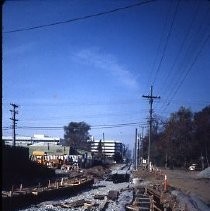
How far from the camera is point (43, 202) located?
2430 cm

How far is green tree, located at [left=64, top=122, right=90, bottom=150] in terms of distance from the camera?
141m

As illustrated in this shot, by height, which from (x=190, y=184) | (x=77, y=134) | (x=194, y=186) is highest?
(x=77, y=134)

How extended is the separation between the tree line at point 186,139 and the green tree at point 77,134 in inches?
2713

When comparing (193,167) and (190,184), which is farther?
(193,167)

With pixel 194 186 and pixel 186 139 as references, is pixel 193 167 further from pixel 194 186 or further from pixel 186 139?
pixel 194 186

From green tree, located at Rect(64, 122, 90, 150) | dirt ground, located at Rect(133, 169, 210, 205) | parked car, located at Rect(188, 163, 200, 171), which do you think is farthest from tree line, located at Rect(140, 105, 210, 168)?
green tree, located at Rect(64, 122, 90, 150)

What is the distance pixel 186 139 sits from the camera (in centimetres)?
6812

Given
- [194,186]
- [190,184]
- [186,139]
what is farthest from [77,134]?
[194,186]

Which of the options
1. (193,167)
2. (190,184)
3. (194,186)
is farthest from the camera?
(193,167)

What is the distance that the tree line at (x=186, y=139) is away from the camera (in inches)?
2581

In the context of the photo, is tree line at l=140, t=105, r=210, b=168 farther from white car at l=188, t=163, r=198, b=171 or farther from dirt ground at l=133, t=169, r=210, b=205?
dirt ground at l=133, t=169, r=210, b=205

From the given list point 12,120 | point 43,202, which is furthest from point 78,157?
point 43,202

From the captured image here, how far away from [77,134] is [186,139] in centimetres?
8018

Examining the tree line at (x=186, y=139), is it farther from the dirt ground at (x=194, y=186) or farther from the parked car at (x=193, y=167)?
the dirt ground at (x=194, y=186)
